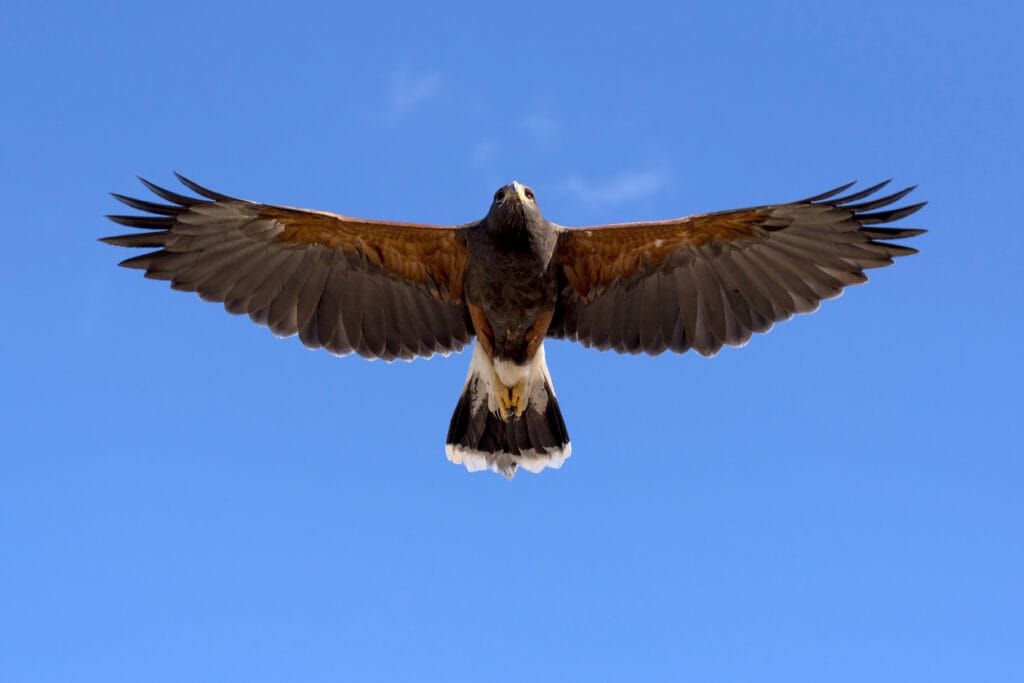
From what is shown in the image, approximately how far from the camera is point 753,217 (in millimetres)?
9141

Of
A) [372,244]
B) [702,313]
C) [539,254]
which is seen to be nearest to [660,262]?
[702,313]

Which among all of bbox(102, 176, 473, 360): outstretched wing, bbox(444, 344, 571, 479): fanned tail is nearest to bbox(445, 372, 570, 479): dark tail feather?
bbox(444, 344, 571, 479): fanned tail

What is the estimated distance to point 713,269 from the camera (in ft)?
31.3

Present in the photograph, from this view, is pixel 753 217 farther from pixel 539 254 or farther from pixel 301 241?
pixel 301 241

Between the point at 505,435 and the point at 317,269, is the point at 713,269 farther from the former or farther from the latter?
the point at 317,269

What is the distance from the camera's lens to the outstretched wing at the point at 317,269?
9227mm

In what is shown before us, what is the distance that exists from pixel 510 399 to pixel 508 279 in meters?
1.19

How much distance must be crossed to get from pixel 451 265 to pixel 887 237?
3.59 meters

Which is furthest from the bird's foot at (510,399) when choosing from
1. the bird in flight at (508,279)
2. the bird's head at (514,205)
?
the bird's head at (514,205)

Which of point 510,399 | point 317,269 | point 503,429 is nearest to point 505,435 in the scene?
point 503,429

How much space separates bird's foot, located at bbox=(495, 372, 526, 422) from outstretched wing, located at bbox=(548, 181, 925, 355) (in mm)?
592

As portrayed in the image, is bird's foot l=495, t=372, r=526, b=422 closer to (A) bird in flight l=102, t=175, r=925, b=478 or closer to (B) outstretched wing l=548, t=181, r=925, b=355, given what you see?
(A) bird in flight l=102, t=175, r=925, b=478

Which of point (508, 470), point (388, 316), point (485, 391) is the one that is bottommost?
point (508, 470)

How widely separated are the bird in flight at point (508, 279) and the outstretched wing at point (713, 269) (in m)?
0.01
